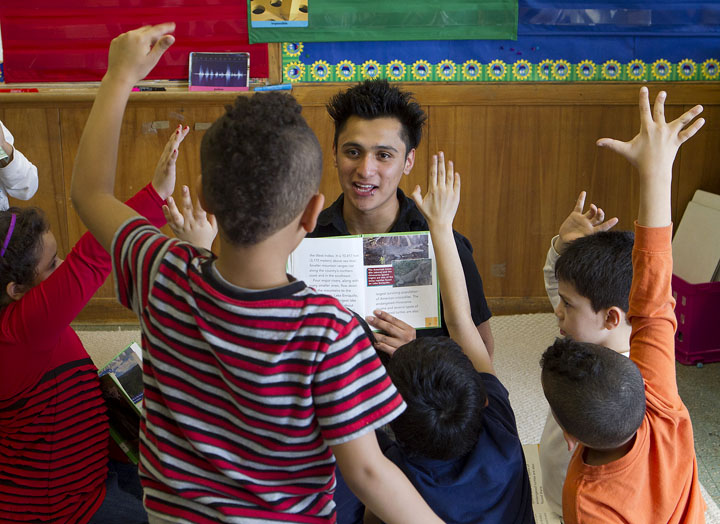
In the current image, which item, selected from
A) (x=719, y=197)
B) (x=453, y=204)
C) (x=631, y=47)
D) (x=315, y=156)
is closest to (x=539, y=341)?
(x=719, y=197)

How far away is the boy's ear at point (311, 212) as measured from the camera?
33.2 inches

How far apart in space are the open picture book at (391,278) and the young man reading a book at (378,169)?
0.09m

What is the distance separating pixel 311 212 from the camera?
2.79 feet

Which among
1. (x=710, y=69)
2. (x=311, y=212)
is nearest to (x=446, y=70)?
(x=710, y=69)

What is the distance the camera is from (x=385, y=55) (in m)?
3.33

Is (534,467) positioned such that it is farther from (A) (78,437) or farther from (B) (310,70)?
(B) (310,70)

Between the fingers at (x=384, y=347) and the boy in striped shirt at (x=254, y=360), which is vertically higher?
the boy in striped shirt at (x=254, y=360)

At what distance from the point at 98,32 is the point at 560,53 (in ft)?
7.67

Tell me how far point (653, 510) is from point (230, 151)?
93 centimetres

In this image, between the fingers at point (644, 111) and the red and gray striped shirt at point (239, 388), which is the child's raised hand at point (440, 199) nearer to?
the fingers at point (644, 111)

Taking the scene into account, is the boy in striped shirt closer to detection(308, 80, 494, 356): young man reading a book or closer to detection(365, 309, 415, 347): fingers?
detection(365, 309, 415, 347): fingers

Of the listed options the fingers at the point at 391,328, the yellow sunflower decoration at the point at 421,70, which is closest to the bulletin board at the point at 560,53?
the yellow sunflower decoration at the point at 421,70

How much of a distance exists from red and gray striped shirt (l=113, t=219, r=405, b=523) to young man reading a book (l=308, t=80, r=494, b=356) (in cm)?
87

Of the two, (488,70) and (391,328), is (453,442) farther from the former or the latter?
(488,70)
